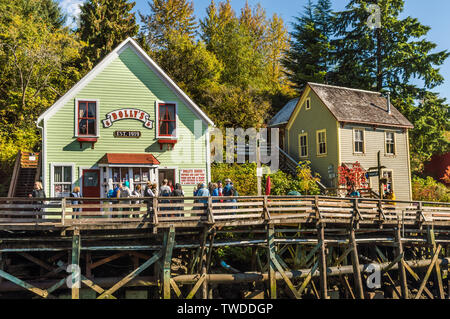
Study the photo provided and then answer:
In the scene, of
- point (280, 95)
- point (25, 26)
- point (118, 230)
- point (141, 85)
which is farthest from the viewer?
point (280, 95)

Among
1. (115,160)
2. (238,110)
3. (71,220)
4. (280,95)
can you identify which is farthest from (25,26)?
(71,220)

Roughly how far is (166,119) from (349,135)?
533 inches

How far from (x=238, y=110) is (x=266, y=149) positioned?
4.13 m

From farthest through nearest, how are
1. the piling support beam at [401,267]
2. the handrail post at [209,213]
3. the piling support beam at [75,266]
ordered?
the piling support beam at [401,267] < the handrail post at [209,213] < the piling support beam at [75,266]

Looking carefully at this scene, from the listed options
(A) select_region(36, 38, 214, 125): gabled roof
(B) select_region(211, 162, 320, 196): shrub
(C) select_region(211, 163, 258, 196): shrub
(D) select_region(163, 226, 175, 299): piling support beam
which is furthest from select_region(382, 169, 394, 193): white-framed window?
(D) select_region(163, 226, 175, 299): piling support beam

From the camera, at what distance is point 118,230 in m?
15.0

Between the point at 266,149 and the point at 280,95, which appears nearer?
the point at 266,149

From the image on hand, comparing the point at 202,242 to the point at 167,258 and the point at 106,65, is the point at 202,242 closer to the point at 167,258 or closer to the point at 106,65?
the point at 167,258

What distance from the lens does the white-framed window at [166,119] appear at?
69.2 feet

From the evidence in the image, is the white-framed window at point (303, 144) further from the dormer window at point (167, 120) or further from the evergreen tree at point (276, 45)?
the evergreen tree at point (276, 45)

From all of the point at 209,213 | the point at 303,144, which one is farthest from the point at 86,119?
the point at 303,144

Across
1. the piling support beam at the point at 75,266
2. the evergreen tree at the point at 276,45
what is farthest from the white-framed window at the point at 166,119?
the evergreen tree at the point at 276,45

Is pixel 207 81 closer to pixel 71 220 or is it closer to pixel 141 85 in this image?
pixel 141 85
